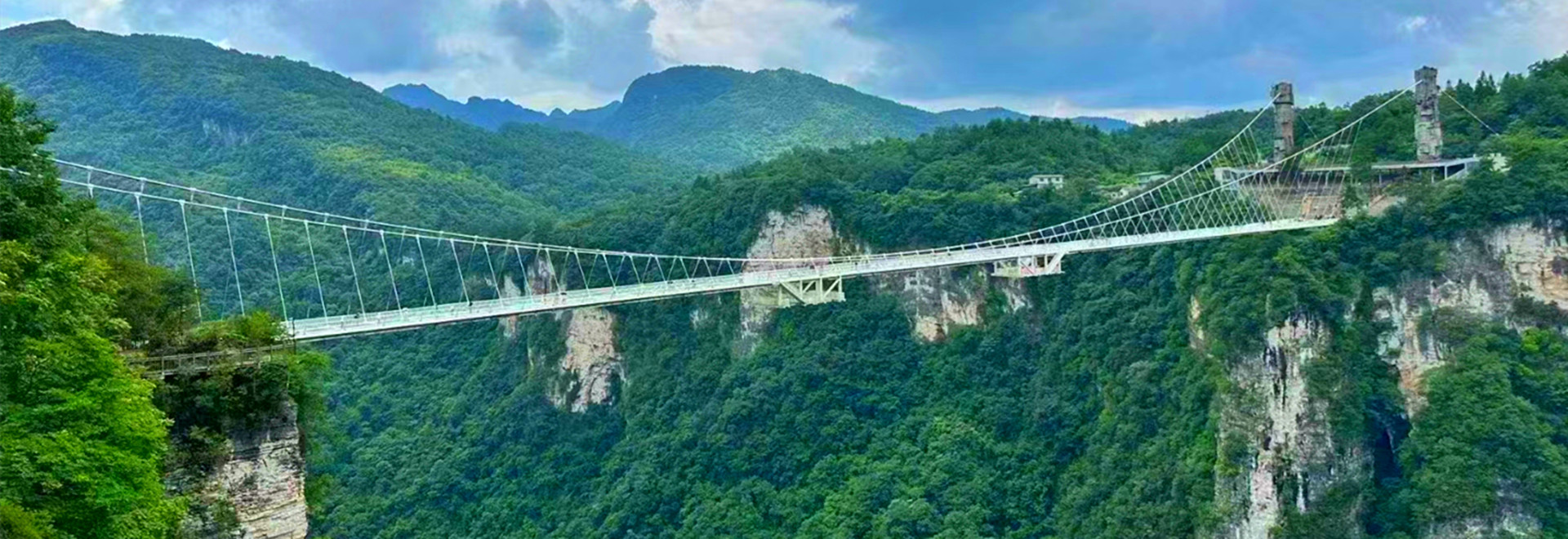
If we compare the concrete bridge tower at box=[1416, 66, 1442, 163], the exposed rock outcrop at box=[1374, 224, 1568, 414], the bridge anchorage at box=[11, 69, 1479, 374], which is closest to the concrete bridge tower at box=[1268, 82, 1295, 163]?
the bridge anchorage at box=[11, 69, 1479, 374]

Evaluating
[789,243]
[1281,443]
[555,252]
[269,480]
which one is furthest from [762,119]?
[269,480]

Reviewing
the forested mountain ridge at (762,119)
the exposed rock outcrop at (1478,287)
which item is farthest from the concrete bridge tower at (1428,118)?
the forested mountain ridge at (762,119)

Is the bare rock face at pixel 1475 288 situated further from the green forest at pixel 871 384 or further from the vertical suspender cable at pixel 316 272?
the vertical suspender cable at pixel 316 272

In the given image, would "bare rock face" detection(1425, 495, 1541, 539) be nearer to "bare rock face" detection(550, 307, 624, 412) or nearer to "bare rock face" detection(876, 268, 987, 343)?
"bare rock face" detection(876, 268, 987, 343)

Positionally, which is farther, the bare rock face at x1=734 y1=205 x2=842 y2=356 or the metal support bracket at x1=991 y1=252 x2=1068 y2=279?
the bare rock face at x1=734 y1=205 x2=842 y2=356

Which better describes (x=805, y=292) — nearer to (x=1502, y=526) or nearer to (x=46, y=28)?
(x=1502, y=526)

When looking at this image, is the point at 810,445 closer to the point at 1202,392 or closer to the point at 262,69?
the point at 1202,392
